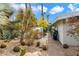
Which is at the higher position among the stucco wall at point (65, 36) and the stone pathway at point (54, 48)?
the stucco wall at point (65, 36)

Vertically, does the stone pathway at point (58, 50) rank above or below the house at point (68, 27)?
below

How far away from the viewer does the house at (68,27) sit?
143 cm

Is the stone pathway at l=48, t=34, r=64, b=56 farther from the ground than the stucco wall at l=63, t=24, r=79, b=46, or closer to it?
closer to it

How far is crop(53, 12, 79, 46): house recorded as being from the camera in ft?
4.68

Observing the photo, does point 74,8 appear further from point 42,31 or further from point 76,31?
point 42,31

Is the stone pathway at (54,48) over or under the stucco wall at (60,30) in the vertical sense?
under

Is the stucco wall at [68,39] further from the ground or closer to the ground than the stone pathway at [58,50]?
further from the ground

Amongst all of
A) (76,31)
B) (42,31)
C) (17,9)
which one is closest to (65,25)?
(76,31)

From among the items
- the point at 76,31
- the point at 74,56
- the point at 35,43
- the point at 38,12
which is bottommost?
the point at 74,56

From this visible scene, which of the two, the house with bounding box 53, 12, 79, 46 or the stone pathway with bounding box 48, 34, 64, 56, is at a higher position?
the house with bounding box 53, 12, 79, 46

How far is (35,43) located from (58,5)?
0.40 meters

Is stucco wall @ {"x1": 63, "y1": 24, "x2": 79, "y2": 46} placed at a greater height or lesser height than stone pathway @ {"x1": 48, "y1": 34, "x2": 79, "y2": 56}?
greater

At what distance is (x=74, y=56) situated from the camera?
4.63 ft

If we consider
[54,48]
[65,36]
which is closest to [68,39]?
[65,36]
